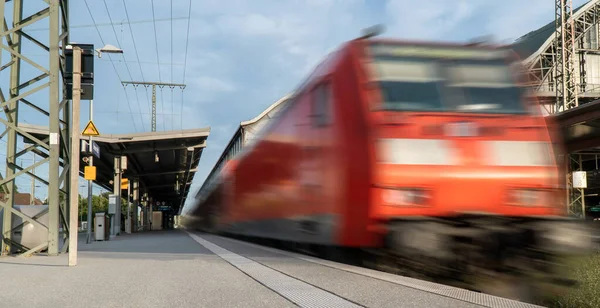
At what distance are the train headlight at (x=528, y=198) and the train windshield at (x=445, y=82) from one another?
1.08m

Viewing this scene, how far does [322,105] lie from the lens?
8.38 m

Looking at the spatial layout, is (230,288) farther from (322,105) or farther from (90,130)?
(90,130)

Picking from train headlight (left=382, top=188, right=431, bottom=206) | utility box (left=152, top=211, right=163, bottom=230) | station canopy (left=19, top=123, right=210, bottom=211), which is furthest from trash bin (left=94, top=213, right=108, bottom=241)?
utility box (left=152, top=211, right=163, bottom=230)

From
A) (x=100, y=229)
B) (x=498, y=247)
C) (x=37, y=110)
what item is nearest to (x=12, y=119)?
(x=37, y=110)

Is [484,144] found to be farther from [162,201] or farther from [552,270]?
[162,201]

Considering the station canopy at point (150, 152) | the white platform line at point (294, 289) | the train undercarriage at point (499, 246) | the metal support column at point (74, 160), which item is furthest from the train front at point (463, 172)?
the station canopy at point (150, 152)

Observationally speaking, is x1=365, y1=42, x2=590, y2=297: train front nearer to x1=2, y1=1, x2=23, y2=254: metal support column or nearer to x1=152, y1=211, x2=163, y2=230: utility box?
x1=2, y1=1, x2=23, y2=254: metal support column

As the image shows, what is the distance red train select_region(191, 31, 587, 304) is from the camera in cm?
620

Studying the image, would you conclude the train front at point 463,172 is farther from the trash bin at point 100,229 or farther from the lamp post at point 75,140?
the trash bin at point 100,229

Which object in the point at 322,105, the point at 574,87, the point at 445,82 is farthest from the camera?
the point at 574,87

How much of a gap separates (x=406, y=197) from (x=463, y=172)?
776 mm

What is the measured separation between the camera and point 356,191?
6.93m

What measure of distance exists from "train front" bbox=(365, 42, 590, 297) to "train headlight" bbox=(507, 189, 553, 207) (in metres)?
0.01

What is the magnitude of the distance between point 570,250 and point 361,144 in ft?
8.57
